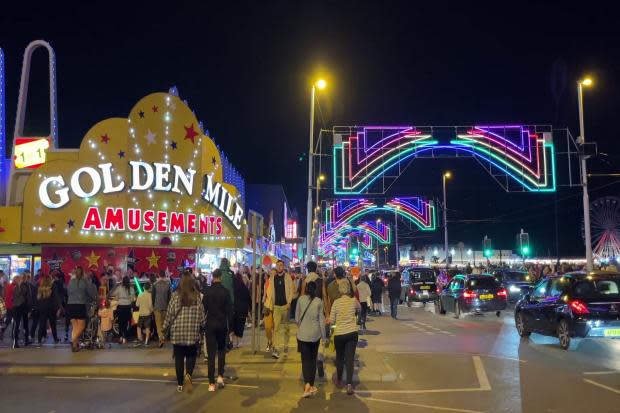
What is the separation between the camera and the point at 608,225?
37.0 meters

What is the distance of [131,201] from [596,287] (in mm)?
17647

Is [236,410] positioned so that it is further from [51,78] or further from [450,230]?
[450,230]

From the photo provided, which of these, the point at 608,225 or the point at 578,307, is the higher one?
the point at 608,225

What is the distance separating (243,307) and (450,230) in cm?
7700

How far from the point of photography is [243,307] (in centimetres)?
1275

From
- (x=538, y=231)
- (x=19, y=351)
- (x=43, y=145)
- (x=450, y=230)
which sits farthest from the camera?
(x=450, y=230)

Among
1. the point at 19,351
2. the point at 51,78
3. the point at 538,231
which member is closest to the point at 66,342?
the point at 19,351

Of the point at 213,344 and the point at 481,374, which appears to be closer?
the point at 213,344

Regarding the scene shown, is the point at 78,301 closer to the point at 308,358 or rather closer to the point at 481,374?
the point at 308,358

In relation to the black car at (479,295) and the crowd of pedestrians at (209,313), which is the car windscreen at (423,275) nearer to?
the black car at (479,295)

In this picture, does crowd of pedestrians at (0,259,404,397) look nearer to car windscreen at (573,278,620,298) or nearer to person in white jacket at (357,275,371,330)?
person in white jacket at (357,275,371,330)

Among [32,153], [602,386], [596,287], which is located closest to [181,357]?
[602,386]

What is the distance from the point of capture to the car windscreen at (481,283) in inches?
851

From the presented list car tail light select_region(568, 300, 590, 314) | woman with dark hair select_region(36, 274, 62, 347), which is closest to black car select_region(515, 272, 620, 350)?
car tail light select_region(568, 300, 590, 314)
